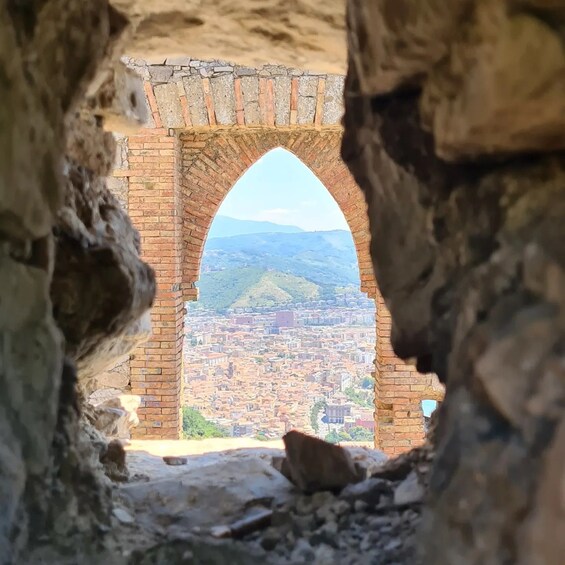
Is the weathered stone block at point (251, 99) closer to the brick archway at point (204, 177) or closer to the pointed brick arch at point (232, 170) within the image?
the brick archway at point (204, 177)

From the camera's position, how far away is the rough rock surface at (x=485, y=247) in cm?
72

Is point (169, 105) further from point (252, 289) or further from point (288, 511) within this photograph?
point (252, 289)

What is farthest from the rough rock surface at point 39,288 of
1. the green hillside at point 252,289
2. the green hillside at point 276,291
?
the green hillside at point 276,291

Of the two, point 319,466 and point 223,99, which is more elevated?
point 223,99

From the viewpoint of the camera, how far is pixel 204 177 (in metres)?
5.38

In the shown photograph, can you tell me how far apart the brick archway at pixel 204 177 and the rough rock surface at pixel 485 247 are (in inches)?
141

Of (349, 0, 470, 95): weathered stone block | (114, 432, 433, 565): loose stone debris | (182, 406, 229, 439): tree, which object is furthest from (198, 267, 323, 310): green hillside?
(349, 0, 470, 95): weathered stone block

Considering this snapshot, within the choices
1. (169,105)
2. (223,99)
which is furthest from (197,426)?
(223,99)

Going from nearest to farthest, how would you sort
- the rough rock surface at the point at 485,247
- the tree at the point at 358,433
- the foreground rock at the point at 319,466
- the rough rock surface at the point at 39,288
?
the rough rock surface at the point at 485,247 → the rough rock surface at the point at 39,288 → the foreground rock at the point at 319,466 → the tree at the point at 358,433

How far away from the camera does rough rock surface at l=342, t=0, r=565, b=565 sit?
72 centimetres

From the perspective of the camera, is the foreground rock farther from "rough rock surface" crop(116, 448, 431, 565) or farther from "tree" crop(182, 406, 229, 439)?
"tree" crop(182, 406, 229, 439)

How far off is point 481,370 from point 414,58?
541 millimetres

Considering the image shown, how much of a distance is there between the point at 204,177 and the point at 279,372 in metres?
3.44

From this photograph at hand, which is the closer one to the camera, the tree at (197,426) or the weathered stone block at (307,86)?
the weathered stone block at (307,86)
